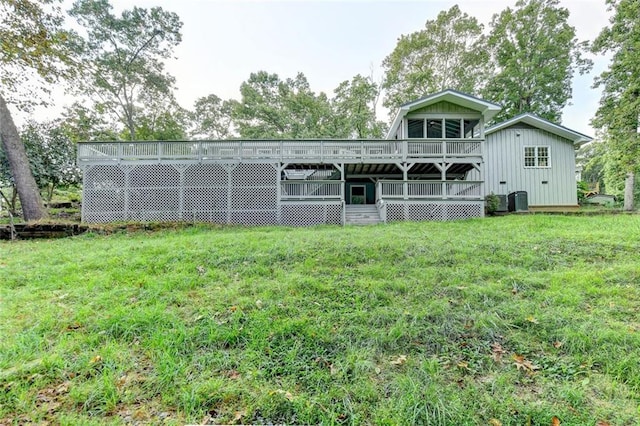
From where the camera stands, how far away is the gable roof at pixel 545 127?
1373cm

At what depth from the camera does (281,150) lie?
1225 centimetres

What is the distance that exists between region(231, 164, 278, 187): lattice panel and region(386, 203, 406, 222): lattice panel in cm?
508

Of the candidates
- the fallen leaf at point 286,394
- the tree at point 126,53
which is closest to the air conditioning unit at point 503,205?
the fallen leaf at point 286,394

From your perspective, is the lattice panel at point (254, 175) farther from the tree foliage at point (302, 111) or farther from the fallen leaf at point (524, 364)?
the tree foliage at point (302, 111)

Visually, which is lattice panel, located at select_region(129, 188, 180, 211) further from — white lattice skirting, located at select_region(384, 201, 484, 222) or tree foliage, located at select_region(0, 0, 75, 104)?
white lattice skirting, located at select_region(384, 201, 484, 222)

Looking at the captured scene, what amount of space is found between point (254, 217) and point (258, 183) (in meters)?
1.50

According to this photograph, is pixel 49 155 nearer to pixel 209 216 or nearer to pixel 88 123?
→ pixel 88 123

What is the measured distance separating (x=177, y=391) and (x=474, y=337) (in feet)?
9.56

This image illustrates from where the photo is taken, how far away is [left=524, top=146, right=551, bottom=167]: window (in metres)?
14.2

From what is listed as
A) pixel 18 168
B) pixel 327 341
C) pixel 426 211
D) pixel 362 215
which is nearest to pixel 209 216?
pixel 362 215

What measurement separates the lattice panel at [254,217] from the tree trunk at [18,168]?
771 centimetres

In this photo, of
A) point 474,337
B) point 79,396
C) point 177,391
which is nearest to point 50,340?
point 79,396

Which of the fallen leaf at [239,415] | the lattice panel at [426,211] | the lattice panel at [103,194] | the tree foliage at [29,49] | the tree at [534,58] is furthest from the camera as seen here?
the tree at [534,58]

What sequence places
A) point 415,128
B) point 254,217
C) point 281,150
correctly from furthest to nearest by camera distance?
point 415,128 → point 281,150 → point 254,217
